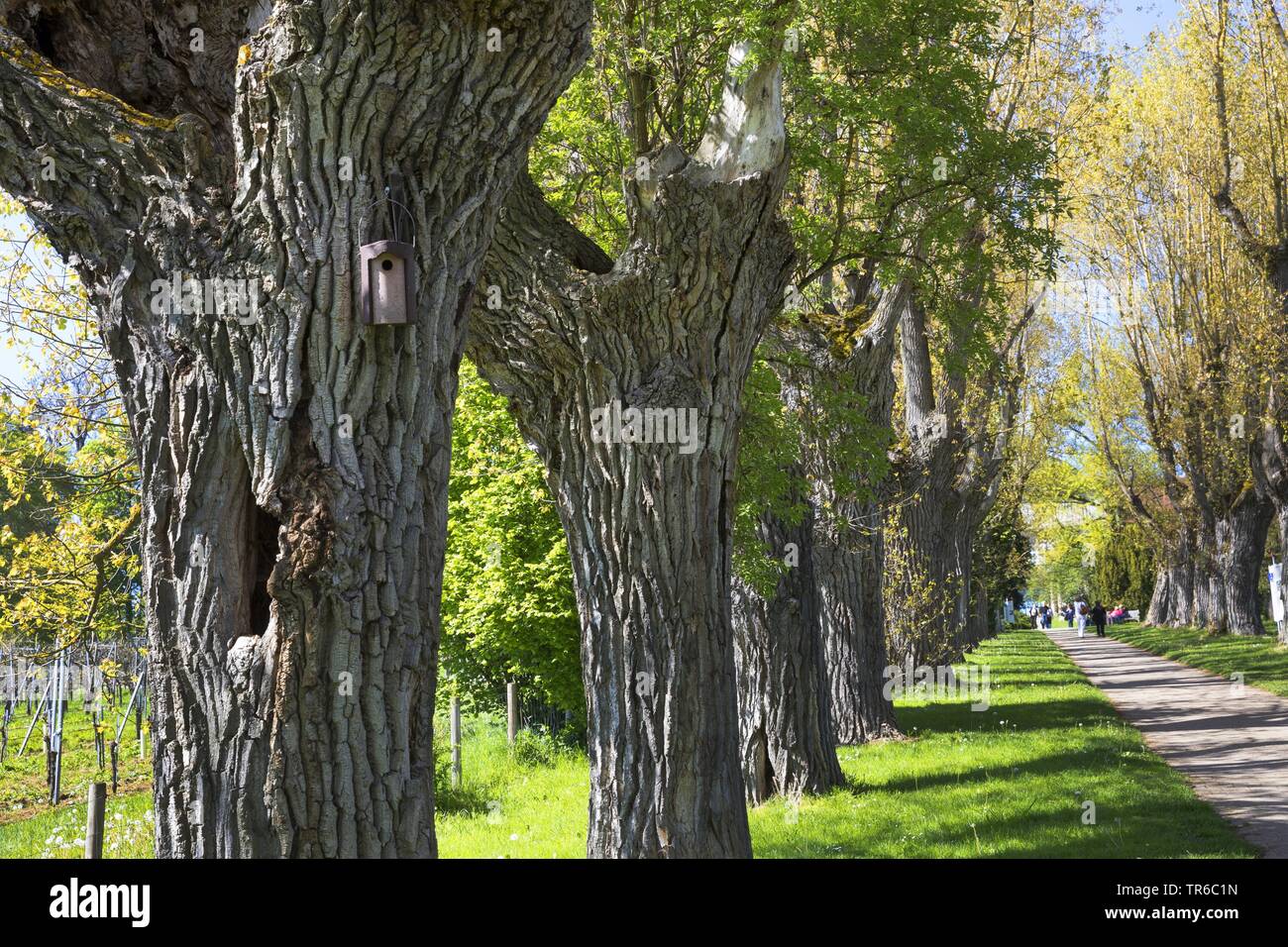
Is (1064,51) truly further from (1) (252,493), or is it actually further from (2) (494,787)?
(1) (252,493)

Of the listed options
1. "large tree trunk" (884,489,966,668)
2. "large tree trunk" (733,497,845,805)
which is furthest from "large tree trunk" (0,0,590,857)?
"large tree trunk" (884,489,966,668)

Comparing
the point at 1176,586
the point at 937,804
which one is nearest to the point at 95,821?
the point at 937,804

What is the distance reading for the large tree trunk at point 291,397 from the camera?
13.1 ft

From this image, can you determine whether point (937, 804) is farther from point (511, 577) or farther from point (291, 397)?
point (291, 397)

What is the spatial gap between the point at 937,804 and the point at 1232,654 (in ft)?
66.2

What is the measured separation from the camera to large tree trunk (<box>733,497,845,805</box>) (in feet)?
39.1

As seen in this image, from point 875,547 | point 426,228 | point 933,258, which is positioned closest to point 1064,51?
point 875,547

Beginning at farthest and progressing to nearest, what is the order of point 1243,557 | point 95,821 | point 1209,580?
point 1209,580, point 1243,557, point 95,821

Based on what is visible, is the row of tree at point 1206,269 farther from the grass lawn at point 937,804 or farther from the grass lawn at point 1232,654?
the grass lawn at point 937,804

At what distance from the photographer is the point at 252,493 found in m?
4.19

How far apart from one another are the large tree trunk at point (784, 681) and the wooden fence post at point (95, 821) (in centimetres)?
575

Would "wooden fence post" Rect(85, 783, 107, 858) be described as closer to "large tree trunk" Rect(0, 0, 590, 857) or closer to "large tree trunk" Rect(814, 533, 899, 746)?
"large tree trunk" Rect(0, 0, 590, 857)

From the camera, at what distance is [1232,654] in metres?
28.4
